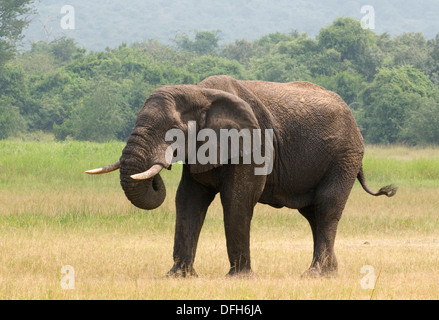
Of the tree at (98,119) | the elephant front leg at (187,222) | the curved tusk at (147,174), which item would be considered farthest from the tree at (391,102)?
the curved tusk at (147,174)

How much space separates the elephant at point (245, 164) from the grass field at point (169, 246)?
1.75 ft

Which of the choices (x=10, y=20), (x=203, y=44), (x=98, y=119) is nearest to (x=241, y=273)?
(x=98, y=119)

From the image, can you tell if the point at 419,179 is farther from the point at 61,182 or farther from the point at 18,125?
the point at 18,125

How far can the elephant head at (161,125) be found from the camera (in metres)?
7.72

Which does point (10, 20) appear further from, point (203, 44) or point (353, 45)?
point (203, 44)

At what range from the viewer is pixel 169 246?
38.4 ft

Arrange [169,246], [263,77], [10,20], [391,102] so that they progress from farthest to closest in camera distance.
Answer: [263,77]
[10,20]
[391,102]
[169,246]

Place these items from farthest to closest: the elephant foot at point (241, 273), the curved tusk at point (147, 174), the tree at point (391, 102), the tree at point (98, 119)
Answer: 1. the tree at point (98, 119)
2. the tree at point (391, 102)
3. the elephant foot at point (241, 273)
4. the curved tusk at point (147, 174)

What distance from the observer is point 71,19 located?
53.6ft

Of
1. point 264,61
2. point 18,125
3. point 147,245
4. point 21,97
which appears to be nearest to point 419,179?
point 147,245

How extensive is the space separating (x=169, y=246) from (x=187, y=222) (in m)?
2.98

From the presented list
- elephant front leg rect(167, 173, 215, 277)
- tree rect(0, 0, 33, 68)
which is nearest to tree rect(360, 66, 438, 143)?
tree rect(0, 0, 33, 68)

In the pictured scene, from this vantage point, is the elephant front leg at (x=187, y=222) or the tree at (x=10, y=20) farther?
the tree at (x=10, y=20)

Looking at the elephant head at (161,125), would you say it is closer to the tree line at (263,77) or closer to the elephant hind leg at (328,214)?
the elephant hind leg at (328,214)
